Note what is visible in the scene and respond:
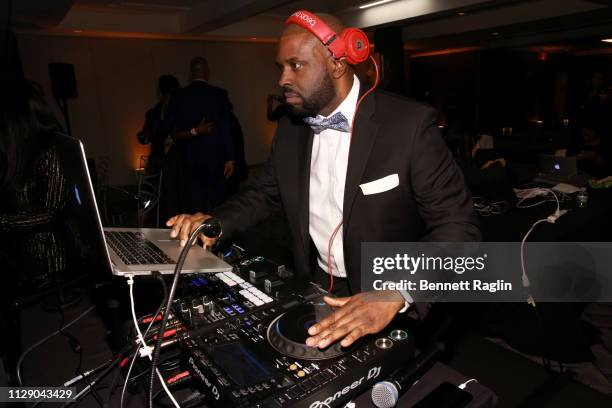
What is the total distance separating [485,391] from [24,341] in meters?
1.16

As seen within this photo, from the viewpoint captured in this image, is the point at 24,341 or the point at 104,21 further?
the point at 104,21

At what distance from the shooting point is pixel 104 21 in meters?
6.82

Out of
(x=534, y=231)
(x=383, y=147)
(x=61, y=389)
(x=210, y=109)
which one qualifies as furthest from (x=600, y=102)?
(x=61, y=389)

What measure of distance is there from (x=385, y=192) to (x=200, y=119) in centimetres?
346

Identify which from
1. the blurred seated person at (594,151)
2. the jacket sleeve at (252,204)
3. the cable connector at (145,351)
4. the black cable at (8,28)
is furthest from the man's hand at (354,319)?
the black cable at (8,28)

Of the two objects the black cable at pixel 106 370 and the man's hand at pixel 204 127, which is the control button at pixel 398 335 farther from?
the man's hand at pixel 204 127

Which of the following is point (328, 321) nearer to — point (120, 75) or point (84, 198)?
point (84, 198)

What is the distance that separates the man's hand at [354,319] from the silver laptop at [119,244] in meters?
0.36

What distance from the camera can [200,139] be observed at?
4414 mm

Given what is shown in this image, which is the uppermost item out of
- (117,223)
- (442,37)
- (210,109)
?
(442,37)

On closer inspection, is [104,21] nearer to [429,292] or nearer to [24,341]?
[24,341]

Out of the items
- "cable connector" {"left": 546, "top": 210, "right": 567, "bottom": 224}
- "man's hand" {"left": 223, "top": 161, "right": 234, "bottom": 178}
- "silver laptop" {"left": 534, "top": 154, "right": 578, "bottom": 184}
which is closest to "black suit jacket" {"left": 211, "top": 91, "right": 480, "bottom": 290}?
"cable connector" {"left": 546, "top": 210, "right": 567, "bottom": 224}

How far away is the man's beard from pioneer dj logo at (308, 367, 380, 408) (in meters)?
0.89

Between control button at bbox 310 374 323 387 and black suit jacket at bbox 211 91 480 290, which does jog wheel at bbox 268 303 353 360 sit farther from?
black suit jacket at bbox 211 91 480 290
